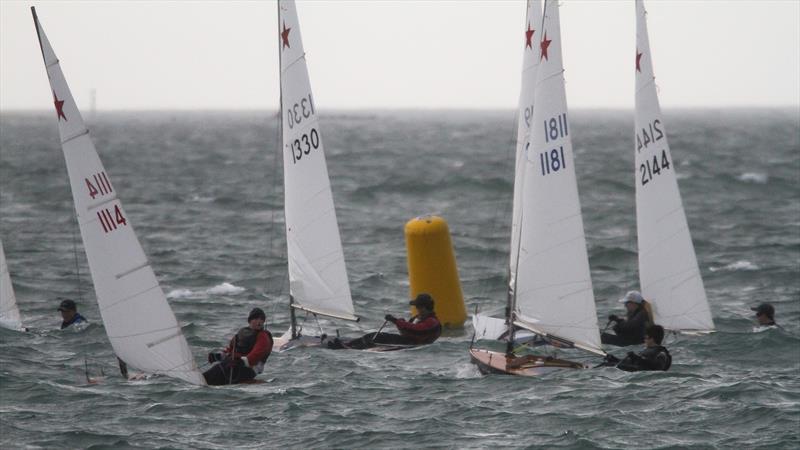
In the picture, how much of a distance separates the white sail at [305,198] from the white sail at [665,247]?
15.8ft

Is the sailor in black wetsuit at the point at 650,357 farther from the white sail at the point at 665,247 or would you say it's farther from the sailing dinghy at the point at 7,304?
the sailing dinghy at the point at 7,304

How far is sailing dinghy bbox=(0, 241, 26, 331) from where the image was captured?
19516 millimetres

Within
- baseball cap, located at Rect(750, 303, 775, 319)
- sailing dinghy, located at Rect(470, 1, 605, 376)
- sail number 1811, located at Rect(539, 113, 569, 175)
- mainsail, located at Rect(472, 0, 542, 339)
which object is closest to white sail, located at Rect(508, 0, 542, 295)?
mainsail, located at Rect(472, 0, 542, 339)

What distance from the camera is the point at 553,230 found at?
55.2 ft

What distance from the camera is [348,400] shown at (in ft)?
53.3

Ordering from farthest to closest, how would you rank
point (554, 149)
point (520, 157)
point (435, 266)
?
point (435, 266)
point (520, 157)
point (554, 149)

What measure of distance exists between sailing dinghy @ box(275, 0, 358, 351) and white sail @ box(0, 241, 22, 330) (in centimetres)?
430

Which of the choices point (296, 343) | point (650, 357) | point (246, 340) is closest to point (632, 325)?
point (650, 357)

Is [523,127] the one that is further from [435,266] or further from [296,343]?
[296,343]

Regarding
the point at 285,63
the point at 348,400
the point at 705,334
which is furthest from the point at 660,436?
the point at 285,63

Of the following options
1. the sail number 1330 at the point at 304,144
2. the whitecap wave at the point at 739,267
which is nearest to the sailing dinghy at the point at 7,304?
the sail number 1330 at the point at 304,144

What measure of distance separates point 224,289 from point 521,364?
1052 centimetres

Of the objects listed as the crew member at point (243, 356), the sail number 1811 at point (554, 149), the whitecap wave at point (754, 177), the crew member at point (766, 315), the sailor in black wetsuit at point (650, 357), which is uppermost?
the sail number 1811 at point (554, 149)

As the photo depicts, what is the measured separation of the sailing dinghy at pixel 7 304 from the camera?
768 inches
